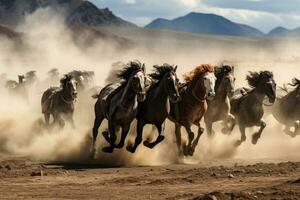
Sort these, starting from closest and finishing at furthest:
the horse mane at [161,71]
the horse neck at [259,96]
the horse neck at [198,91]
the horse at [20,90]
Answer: the horse mane at [161,71] < the horse neck at [198,91] < the horse neck at [259,96] < the horse at [20,90]

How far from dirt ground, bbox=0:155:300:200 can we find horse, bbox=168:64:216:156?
1.07 meters

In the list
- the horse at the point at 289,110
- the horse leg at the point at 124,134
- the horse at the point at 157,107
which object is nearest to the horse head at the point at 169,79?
the horse at the point at 157,107

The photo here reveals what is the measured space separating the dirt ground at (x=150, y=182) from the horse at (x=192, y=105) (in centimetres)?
107

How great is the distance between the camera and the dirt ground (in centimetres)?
1223

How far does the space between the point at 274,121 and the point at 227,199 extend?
15.2m

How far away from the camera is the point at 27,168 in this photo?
Answer: 17.4 metres

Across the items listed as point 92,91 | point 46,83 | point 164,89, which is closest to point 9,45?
point 46,83

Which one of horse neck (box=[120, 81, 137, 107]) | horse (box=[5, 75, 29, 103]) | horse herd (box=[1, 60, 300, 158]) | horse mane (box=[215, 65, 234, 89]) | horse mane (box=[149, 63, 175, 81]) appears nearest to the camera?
horse neck (box=[120, 81, 137, 107])

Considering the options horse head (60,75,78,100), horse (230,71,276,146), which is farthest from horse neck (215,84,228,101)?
horse head (60,75,78,100)

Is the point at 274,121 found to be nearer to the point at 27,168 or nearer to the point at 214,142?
the point at 214,142

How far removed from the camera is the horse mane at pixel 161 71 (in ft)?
60.1

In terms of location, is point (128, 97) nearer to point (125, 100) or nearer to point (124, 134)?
point (125, 100)

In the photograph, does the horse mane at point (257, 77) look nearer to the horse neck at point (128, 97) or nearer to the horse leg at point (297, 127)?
the horse leg at point (297, 127)

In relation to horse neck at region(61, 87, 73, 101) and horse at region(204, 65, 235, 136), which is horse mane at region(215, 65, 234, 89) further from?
horse neck at region(61, 87, 73, 101)
